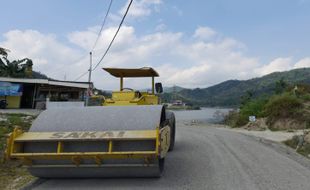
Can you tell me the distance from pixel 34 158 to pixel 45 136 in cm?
45

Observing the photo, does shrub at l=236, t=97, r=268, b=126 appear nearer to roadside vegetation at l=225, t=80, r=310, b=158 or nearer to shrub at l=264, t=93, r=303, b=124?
roadside vegetation at l=225, t=80, r=310, b=158

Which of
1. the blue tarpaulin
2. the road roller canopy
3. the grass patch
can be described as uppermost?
the blue tarpaulin

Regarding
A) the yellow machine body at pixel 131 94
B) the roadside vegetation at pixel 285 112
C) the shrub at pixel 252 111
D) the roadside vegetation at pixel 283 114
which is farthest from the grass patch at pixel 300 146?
the shrub at pixel 252 111

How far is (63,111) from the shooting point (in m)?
8.80

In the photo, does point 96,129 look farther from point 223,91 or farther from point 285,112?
point 223,91

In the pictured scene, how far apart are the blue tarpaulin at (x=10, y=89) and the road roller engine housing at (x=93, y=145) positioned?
29.9 metres

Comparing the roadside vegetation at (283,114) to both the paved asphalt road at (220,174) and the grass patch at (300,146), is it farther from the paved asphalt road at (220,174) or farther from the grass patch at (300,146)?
the paved asphalt road at (220,174)

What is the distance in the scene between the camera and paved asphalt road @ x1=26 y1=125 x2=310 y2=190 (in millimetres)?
7855

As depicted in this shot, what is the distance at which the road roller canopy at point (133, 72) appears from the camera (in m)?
12.4

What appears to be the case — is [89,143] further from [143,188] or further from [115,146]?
[143,188]

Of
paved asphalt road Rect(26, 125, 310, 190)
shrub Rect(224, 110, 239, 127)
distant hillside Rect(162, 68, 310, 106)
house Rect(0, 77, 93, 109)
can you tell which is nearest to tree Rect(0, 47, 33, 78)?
house Rect(0, 77, 93, 109)

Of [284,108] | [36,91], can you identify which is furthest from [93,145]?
[36,91]

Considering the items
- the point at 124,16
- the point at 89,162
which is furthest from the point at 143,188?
the point at 124,16

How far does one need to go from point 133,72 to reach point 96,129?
4899 millimetres
